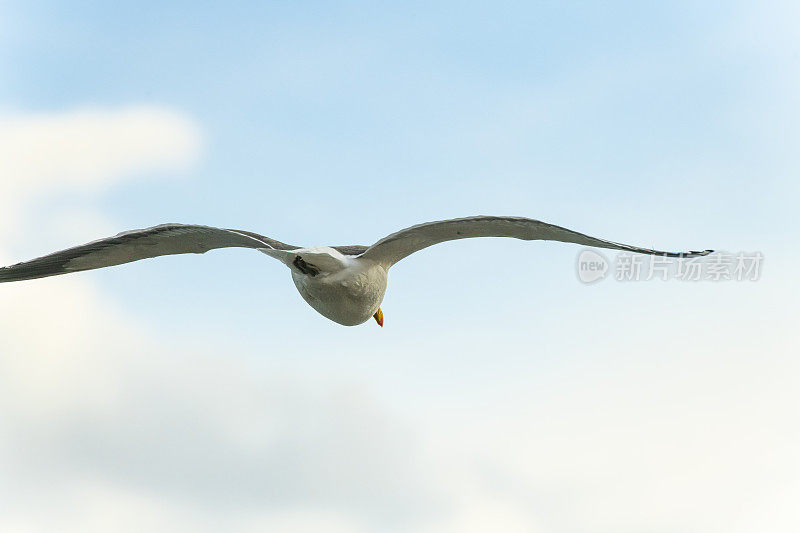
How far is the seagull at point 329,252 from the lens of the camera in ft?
37.6

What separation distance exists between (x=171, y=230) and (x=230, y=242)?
36.3 inches

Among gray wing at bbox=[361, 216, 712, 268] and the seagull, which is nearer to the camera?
gray wing at bbox=[361, 216, 712, 268]

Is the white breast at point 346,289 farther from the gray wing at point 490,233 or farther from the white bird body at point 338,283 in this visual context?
the gray wing at point 490,233

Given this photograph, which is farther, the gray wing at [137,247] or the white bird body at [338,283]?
the gray wing at [137,247]

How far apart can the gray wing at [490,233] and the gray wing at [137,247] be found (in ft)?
5.11

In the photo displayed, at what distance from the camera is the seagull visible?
11453mm

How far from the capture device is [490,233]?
38.3ft

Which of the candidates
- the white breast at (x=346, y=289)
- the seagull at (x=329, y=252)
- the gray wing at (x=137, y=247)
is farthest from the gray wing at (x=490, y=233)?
the gray wing at (x=137, y=247)

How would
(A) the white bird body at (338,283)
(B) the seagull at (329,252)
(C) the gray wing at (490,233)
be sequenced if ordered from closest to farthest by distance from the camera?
(C) the gray wing at (490,233)
(B) the seagull at (329,252)
(A) the white bird body at (338,283)

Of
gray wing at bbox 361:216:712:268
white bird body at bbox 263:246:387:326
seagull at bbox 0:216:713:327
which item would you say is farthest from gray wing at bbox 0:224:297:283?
gray wing at bbox 361:216:712:268

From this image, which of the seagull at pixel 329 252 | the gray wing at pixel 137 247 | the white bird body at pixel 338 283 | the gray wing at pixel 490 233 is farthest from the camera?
the gray wing at pixel 137 247

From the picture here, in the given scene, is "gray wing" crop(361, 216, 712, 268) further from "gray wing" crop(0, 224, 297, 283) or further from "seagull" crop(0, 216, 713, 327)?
"gray wing" crop(0, 224, 297, 283)

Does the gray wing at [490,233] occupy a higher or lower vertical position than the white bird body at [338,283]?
higher

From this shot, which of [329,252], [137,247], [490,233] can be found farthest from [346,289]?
[137,247]
